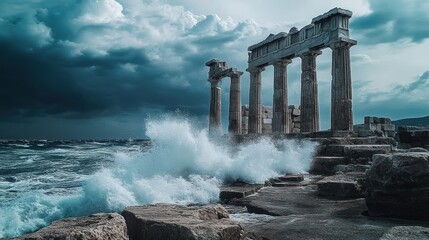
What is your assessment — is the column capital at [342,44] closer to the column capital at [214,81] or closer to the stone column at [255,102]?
the stone column at [255,102]

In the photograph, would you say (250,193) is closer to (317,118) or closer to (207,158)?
(207,158)

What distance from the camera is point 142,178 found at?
9.70m

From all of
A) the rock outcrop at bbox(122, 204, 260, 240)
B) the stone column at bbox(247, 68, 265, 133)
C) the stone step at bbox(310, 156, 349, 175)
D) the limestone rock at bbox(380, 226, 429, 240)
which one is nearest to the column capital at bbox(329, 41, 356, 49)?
the stone step at bbox(310, 156, 349, 175)

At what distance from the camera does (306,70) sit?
1872 centimetres

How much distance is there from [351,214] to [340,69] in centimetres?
1224

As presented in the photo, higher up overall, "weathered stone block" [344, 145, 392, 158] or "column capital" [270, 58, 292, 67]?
"column capital" [270, 58, 292, 67]

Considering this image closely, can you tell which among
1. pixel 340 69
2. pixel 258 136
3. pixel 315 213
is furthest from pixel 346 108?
pixel 315 213

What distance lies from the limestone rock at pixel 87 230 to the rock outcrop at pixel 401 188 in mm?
3770

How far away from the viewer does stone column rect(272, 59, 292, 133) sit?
21016mm

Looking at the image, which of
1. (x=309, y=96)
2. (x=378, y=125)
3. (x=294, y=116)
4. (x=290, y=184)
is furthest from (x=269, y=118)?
(x=290, y=184)

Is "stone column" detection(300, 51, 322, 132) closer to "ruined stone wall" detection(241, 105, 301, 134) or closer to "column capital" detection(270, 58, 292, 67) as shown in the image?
"column capital" detection(270, 58, 292, 67)

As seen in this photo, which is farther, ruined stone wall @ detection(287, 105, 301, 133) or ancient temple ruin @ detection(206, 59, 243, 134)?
ruined stone wall @ detection(287, 105, 301, 133)

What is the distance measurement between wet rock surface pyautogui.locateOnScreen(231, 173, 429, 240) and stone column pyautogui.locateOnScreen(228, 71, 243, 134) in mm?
17525

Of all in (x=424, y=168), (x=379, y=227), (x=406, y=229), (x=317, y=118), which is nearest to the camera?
(x=406, y=229)
